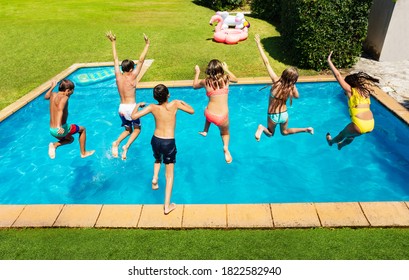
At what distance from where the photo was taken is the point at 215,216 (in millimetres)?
6445

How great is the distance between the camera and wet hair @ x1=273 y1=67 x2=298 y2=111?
6.89m

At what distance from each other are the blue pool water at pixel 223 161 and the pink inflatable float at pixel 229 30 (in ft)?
17.7

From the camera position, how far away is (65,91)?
6.96 metres

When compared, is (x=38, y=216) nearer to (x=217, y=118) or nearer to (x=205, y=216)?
(x=205, y=216)

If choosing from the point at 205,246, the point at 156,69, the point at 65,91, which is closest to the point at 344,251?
the point at 205,246

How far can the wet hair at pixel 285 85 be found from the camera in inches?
271

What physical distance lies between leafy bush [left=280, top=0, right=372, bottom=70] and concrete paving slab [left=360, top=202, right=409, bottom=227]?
8480 millimetres

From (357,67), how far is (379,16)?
266 cm

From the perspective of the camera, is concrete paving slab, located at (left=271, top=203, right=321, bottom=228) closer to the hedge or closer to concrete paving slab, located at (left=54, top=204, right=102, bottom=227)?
concrete paving slab, located at (left=54, top=204, right=102, bottom=227)

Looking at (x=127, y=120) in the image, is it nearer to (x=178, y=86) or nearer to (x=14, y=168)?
(x=14, y=168)

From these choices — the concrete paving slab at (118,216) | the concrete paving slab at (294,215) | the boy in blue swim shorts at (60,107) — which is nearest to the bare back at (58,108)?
the boy in blue swim shorts at (60,107)

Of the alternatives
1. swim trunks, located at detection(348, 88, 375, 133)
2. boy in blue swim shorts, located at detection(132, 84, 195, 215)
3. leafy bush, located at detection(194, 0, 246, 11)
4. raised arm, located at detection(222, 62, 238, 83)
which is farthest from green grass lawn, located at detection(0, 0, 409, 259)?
raised arm, located at detection(222, 62, 238, 83)

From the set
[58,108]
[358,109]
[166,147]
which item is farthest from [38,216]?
[358,109]

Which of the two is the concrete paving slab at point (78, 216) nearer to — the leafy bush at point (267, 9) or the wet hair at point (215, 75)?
the wet hair at point (215, 75)
